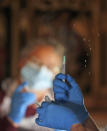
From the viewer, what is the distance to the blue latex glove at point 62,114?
628 millimetres

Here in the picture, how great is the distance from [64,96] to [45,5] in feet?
7.72

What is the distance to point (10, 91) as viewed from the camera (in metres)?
1.67

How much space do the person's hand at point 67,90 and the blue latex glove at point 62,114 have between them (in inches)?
0.5

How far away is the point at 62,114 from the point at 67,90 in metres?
0.06

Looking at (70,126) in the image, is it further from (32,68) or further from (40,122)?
(32,68)

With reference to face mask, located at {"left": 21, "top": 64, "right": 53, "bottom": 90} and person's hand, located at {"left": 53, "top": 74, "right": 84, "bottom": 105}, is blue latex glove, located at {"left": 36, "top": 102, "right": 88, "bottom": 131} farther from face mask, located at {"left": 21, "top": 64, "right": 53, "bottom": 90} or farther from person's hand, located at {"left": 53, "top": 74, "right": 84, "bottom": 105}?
face mask, located at {"left": 21, "top": 64, "right": 53, "bottom": 90}

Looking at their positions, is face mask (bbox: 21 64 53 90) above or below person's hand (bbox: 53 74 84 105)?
below

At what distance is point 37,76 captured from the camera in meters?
1.45

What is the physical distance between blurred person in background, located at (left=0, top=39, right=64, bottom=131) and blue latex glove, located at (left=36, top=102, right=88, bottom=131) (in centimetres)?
52

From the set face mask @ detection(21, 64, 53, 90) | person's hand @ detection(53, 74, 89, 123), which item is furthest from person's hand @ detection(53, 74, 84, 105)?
face mask @ detection(21, 64, 53, 90)

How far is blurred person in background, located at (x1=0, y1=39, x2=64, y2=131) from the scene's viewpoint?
3.93 ft

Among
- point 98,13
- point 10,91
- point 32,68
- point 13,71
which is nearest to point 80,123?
point 32,68

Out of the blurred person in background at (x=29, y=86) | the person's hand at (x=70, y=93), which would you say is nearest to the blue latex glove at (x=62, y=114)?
the person's hand at (x=70, y=93)

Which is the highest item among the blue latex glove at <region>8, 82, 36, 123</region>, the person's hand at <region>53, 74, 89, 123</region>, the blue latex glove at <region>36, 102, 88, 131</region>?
the person's hand at <region>53, 74, 89, 123</region>
